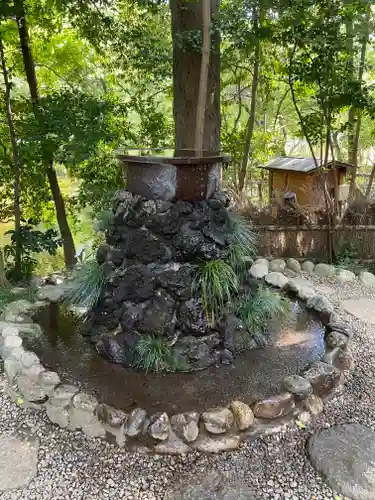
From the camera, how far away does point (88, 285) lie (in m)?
3.19

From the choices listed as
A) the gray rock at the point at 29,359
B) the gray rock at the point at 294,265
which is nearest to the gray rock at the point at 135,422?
the gray rock at the point at 29,359

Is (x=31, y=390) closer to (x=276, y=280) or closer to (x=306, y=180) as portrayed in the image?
(x=276, y=280)

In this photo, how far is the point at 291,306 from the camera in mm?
3662

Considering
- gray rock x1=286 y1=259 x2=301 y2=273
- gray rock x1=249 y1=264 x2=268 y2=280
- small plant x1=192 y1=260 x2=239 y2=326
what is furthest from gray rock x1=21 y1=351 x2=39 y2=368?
gray rock x1=286 y1=259 x2=301 y2=273

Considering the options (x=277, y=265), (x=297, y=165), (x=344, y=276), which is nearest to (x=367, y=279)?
(x=344, y=276)

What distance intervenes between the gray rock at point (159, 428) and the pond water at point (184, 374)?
0.73 ft

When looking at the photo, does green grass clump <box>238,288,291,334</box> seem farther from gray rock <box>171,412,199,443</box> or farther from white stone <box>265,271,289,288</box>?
gray rock <box>171,412,199,443</box>

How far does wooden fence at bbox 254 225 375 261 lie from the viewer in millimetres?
4816

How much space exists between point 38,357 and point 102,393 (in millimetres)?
607

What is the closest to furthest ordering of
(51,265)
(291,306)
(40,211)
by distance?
(291,306) → (40,211) → (51,265)

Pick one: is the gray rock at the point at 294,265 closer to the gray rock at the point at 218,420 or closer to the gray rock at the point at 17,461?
the gray rock at the point at 218,420

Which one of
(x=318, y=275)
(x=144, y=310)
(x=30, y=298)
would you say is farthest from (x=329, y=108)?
(x=30, y=298)

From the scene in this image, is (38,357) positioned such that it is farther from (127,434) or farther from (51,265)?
(51,265)

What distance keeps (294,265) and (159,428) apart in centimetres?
297
